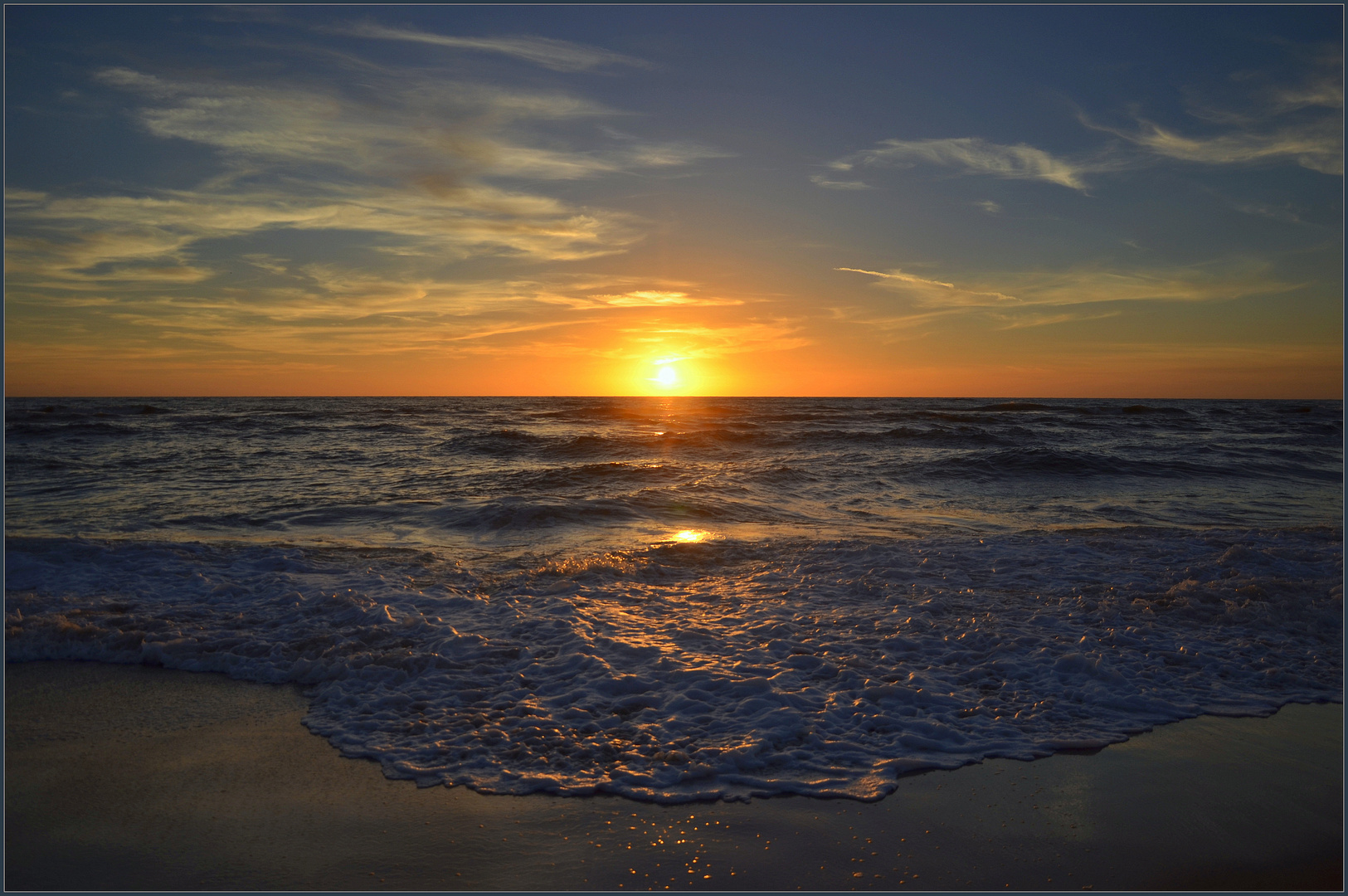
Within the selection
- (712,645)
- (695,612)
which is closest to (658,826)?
(712,645)

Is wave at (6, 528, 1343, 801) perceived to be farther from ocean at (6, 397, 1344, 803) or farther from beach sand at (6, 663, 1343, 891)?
beach sand at (6, 663, 1343, 891)

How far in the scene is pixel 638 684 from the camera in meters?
4.90

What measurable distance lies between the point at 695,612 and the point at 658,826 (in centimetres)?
324

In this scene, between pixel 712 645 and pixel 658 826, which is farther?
pixel 712 645

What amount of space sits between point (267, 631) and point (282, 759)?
2314 mm

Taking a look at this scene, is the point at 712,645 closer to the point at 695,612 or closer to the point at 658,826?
the point at 695,612

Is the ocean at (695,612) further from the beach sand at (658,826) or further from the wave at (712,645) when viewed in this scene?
the beach sand at (658,826)

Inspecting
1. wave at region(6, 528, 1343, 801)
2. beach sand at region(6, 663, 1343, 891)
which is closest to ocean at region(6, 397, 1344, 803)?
wave at region(6, 528, 1343, 801)

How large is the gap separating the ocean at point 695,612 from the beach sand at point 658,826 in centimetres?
24

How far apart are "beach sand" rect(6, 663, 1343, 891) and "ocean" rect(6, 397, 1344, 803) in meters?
0.24

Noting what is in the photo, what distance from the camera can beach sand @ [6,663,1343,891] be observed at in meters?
3.05

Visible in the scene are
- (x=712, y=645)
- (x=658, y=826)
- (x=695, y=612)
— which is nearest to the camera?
(x=658, y=826)

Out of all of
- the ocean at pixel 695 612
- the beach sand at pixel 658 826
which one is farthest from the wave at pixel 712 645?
the beach sand at pixel 658 826

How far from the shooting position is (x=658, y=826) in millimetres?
3381
